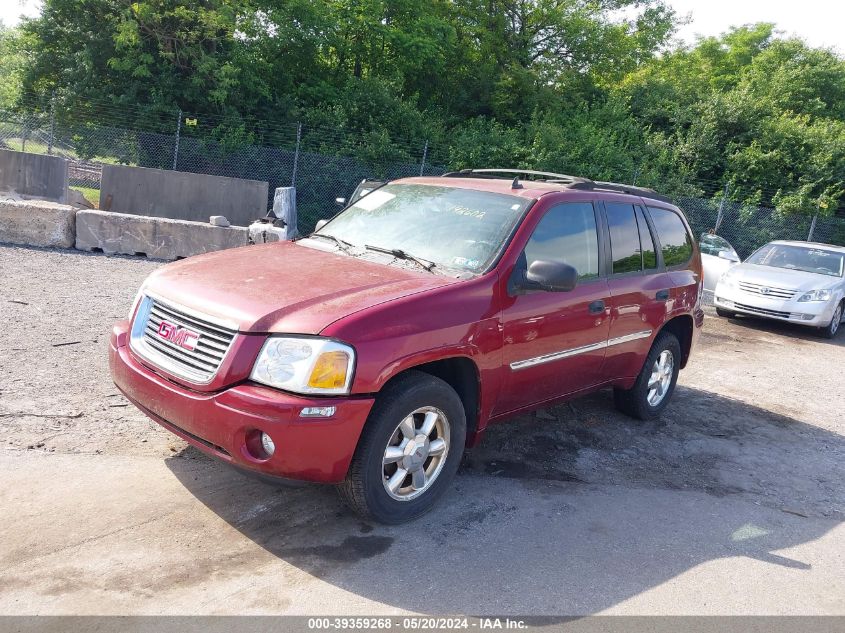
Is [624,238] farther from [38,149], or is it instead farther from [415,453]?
[38,149]

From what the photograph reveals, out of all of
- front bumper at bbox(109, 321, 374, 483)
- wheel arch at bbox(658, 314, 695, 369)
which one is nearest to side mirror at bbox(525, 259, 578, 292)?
front bumper at bbox(109, 321, 374, 483)

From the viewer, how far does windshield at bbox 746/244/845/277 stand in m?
12.0

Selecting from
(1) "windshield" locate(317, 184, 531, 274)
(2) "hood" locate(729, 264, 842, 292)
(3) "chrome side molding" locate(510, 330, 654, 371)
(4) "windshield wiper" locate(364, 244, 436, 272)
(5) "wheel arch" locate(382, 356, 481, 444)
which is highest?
(1) "windshield" locate(317, 184, 531, 274)

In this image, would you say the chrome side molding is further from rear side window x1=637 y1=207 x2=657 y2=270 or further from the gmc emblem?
the gmc emblem

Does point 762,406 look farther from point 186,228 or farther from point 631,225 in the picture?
point 186,228

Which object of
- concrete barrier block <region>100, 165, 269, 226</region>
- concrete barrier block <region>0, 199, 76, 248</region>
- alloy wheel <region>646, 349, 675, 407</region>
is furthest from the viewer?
concrete barrier block <region>100, 165, 269, 226</region>

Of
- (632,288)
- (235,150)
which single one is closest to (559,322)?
(632,288)

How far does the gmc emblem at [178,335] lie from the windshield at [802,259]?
36.9 feet

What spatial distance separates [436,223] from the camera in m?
4.68

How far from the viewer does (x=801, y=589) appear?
3602mm

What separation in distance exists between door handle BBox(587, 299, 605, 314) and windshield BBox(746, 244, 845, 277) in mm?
8797

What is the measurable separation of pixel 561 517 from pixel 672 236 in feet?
9.60

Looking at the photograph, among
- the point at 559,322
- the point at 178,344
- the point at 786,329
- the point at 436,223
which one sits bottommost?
the point at 786,329

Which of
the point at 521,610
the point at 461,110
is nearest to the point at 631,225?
the point at 521,610
